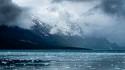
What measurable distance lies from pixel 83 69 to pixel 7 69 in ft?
72.0

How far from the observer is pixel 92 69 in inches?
3821

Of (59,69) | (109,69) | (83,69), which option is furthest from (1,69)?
(109,69)

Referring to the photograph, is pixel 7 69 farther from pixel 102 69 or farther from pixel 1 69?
pixel 102 69

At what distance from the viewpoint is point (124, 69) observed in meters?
99.7

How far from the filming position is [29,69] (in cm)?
9756

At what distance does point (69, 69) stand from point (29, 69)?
459 inches

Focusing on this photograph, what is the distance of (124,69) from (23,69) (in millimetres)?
29805

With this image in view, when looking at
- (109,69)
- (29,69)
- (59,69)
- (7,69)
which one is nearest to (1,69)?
(7,69)

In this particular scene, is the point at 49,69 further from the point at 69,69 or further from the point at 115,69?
the point at 115,69

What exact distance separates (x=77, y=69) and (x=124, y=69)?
1423 cm

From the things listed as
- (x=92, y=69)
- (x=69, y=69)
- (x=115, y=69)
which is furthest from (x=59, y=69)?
(x=115, y=69)

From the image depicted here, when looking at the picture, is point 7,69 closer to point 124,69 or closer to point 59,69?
point 59,69

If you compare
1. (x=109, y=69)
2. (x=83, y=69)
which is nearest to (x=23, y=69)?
(x=83, y=69)

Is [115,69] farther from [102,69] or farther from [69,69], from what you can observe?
[69,69]
